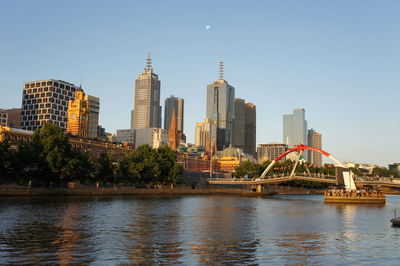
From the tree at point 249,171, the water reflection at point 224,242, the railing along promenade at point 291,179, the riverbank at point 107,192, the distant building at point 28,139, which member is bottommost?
the water reflection at point 224,242

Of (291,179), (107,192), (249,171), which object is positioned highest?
(249,171)

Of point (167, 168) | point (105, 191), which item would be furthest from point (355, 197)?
point (105, 191)

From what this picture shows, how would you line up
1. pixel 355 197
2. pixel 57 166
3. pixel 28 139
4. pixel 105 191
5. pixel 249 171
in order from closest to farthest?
pixel 57 166 → pixel 355 197 → pixel 105 191 → pixel 28 139 → pixel 249 171

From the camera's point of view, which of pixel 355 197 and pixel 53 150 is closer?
pixel 53 150

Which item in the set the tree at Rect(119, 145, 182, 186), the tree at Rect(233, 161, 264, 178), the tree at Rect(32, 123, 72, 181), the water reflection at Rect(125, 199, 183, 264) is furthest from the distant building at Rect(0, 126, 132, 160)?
the water reflection at Rect(125, 199, 183, 264)

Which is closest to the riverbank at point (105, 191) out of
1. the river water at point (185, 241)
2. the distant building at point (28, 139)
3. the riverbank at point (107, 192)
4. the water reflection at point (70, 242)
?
the riverbank at point (107, 192)

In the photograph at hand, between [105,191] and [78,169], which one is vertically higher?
[78,169]

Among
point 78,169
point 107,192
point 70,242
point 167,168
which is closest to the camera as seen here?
point 70,242

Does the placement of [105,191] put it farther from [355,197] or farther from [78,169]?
[355,197]

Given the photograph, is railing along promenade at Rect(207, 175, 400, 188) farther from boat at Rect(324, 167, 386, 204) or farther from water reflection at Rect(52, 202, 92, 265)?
water reflection at Rect(52, 202, 92, 265)

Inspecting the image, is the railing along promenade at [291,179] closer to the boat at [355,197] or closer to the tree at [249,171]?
the boat at [355,197]

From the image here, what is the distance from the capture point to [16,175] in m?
94.2

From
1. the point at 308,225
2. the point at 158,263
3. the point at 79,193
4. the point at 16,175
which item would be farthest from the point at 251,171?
the point at 158,263

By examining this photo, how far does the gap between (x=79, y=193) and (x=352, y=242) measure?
7416cm
